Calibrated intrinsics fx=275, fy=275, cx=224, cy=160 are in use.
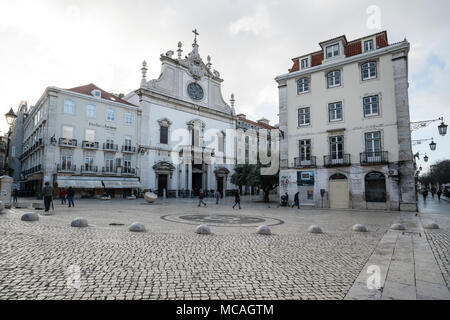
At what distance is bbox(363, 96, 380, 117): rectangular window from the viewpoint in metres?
22.1

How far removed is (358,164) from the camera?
2227 cm

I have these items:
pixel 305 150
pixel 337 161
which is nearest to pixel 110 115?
pixel 305 150

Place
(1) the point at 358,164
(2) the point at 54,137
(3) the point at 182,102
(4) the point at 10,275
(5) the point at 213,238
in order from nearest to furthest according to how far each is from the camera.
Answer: (4) the point at 10,275 → (5) the point at 213,238 → (1) the point at 358,164 → (2) the point at 54,137 → (3) the point at 182,102

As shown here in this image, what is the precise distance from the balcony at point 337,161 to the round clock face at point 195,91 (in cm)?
2934

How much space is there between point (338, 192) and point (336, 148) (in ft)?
12.3

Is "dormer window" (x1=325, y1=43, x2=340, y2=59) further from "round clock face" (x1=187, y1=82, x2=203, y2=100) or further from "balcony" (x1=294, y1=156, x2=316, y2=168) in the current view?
"round clock face" (x1=187, y1=82, x2=203, y2=100)

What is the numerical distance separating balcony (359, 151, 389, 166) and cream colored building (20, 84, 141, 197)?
1109 inches

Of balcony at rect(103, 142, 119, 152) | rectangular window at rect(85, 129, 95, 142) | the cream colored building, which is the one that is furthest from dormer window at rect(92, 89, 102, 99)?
balcony at rect(103, 142, 119, 152)

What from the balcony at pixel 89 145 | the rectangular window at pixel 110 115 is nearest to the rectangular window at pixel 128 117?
the rectangular window at pixel 110 115

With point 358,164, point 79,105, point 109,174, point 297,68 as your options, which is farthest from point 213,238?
point 79,105

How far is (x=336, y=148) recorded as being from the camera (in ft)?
77.6

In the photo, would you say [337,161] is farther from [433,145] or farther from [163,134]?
[163,134]
